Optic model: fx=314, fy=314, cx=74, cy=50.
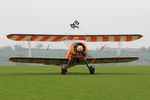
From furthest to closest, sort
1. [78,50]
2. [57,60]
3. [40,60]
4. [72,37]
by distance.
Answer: [57,60], [40,60], [72,37], [78,50]

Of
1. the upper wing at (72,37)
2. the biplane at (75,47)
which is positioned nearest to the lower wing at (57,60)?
the biplane at (75,47)

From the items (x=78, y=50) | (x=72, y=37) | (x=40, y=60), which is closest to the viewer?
(x=78, y=50)

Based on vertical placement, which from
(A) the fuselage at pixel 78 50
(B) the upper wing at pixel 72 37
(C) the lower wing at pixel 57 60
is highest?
(B) the upper wing at pixel 72 37

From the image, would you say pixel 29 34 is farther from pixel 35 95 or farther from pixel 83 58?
pixel 35 95

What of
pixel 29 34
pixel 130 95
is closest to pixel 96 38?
pixel 29 34

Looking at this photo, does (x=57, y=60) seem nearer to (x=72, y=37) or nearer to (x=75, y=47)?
(x=72, y=37)

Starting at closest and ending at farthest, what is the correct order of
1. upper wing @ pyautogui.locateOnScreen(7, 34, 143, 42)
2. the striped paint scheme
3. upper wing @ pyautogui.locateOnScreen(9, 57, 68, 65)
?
upper wing @ pyautogui.locateOnScreen(9, 57, 68, 65) → the striped paint scheme → upper wing @ pyautogui.locateOnScreen(7, 34, 143, 42)

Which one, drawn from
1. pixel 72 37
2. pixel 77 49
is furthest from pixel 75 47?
pixel 72 37

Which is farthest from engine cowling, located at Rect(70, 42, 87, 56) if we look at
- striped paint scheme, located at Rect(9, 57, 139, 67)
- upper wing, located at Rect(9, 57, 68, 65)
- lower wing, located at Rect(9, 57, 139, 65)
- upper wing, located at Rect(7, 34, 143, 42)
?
upper wing, located at Rect(9, 57, 68, 65)

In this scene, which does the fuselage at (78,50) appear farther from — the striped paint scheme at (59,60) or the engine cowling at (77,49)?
the striped paint scheme at (59,60)

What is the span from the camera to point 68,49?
17.4m

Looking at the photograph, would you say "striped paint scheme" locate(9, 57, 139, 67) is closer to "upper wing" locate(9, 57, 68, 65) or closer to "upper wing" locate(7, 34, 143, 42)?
"upper wing" locate(9, 57, 68, 65)

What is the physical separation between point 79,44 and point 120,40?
3.94m

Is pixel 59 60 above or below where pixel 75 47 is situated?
below
